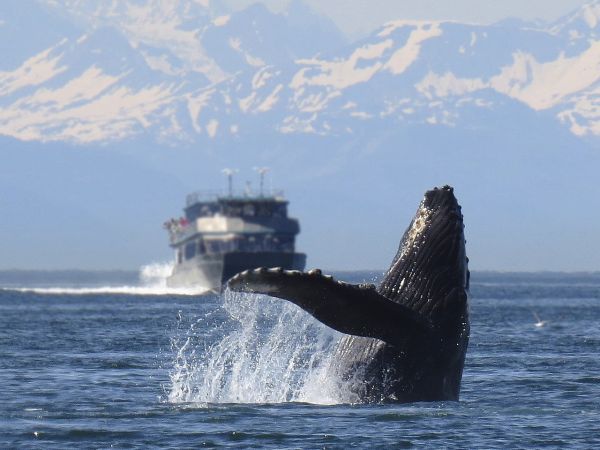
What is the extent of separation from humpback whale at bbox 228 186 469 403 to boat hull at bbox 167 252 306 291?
74.5 metres

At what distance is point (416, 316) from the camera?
20531 millimetres

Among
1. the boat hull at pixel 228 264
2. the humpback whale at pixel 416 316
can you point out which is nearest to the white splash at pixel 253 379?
the humpback whale at pixel 416 316

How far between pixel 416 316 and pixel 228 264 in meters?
81.2

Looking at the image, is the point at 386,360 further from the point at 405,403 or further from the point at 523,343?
the point at 523,343

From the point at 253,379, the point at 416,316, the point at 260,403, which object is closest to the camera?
the point at 416,316

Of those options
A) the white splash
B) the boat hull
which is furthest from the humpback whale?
the boat hull

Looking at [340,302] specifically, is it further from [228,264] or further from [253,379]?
[228,264]

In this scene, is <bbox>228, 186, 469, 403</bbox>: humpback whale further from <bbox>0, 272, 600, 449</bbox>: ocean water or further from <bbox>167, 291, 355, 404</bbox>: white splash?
<bbox>167, 291, 355, 404</bbox>: white splash

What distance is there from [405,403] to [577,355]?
16847 mm

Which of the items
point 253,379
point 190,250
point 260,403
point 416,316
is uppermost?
point 190,250

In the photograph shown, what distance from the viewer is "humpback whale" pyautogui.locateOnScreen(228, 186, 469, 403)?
2003cm

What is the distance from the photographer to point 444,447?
2022cm

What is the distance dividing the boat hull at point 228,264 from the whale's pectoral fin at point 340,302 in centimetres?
7570

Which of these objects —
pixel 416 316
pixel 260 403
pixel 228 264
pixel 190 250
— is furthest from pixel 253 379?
pixel 190 250
